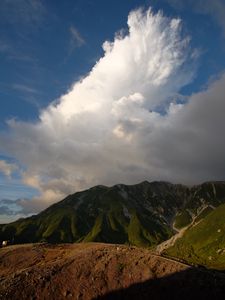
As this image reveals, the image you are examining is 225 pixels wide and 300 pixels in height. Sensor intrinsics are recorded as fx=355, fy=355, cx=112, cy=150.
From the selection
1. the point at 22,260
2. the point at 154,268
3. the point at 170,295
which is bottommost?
the point at 170,295

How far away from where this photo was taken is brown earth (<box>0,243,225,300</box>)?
4809cm

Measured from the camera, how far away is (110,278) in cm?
5197

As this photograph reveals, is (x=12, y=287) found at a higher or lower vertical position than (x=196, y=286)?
higher

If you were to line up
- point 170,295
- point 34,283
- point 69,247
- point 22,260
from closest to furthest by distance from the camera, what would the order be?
point 170,295 < point 34,283 < point 22,260 < point 69,247

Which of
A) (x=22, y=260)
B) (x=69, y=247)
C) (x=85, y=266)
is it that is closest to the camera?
(x=85, y=266)

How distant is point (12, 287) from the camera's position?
49.2 metres

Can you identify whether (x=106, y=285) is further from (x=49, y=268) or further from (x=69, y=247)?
(x=69, y=247)

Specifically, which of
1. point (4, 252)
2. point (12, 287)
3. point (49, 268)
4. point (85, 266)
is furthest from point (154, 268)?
point (4, 252)

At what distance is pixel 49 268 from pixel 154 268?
51.7 ft

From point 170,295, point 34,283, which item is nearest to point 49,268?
point 34,283

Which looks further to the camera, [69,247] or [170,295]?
[69,247]

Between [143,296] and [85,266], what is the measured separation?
10623 millimetres

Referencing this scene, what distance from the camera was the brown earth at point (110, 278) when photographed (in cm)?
4809

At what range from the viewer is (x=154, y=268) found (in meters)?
52.0
